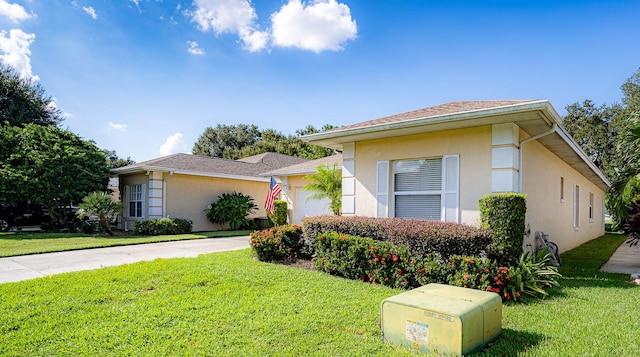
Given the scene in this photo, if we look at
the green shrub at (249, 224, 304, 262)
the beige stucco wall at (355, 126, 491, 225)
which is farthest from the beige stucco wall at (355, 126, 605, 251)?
the green shrub at (249, 224, 304, 262)

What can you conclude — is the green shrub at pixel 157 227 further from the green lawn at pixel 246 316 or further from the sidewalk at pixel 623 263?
the sidewalk at pixel 623 263

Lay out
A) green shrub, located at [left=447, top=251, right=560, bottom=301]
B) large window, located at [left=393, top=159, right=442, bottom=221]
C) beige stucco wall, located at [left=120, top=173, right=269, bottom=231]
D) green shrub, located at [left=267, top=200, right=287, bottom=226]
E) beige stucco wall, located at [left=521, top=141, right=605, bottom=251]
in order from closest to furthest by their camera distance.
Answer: green shrub, located at [left=447, top=251, right=560, bottom=301] → large window, located at [left=393, top=159, right=442, bottom=221] → beige stucco wall, located at [left=521, top=141, right=605, bottom=251] → green shrub, located at [left=267, top=200, right=287, bottom=226] → beige stucco wall, located at [left=120, top=173, right=269, bottom=231]

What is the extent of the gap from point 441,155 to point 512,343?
4267 mm

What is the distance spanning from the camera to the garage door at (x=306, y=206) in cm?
1462

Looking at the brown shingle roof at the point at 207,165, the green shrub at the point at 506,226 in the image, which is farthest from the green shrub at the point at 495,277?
the brown shingle roof at the point at 207,165

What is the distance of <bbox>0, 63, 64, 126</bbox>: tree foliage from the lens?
21.4 m

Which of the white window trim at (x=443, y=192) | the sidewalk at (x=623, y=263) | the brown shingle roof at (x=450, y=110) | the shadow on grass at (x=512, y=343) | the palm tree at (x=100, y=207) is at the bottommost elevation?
the sidewalk at (x=623, y=263)

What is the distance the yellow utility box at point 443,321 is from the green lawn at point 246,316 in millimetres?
164

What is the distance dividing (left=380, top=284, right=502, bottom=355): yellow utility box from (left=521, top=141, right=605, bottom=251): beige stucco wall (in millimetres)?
4350

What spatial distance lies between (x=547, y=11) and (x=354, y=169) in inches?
246

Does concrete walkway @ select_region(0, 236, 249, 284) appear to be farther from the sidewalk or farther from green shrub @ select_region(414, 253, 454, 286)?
the sidewalk

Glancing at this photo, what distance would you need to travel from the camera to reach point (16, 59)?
2197 centimetres

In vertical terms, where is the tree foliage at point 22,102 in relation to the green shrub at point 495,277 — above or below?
above

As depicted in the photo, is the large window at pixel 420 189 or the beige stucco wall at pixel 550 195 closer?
the large window at pixel 420 189
